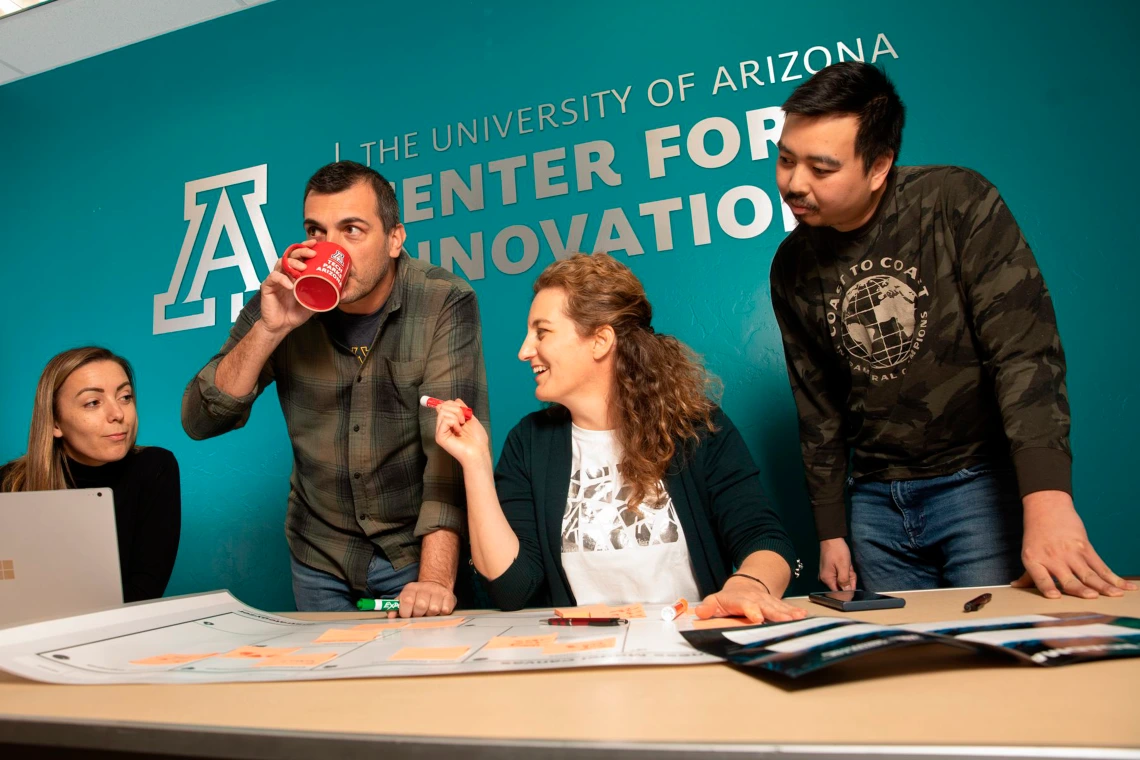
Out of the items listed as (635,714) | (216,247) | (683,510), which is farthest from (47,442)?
(635,714)

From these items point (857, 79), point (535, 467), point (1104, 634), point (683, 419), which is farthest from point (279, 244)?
point (1104, 634)

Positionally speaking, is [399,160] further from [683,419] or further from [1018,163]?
[1018,163]

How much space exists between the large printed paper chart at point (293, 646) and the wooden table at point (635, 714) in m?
0.03

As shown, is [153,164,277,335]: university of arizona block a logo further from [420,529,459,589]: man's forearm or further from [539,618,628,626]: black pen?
[539,618,628,626]: black pen

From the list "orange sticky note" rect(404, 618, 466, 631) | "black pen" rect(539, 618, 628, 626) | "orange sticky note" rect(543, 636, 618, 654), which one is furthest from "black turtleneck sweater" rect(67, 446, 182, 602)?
"orange sticky note" rect(543, 636, 618, 654)

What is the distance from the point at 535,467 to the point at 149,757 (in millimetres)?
880

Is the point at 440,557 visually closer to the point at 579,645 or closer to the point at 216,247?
the point at 579,645

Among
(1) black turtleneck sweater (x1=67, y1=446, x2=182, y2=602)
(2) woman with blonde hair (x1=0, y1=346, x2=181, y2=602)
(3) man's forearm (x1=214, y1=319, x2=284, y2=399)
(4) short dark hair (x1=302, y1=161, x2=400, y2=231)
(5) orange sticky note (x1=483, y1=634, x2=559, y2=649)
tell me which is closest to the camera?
(5) orange sticky note (x1=483, y1=634, x2=559, y2=649)

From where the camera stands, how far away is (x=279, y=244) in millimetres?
2930

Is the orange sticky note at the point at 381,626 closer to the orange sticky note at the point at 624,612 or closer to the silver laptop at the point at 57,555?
the orange sticky note at the point at 624,612

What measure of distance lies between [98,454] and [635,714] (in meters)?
2.11

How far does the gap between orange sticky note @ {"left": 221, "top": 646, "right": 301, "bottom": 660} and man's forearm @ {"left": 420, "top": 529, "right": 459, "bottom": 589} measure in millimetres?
515

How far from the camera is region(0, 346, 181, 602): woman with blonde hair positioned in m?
2.07

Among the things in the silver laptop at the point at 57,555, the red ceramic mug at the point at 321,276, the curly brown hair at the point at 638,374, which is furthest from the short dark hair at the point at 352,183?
the silver laptop at the point at 57,555
